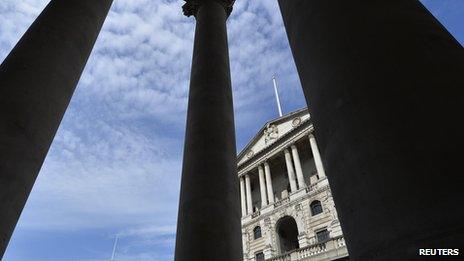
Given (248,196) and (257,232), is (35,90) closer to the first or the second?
(257,232)

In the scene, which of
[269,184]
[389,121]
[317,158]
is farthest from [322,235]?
[389,121]

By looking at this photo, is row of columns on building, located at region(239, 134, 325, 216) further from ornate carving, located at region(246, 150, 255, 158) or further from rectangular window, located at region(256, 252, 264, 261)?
rectangular window, located at region(256, 252, 264, 261)

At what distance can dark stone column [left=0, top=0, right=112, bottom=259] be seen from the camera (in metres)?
4.62

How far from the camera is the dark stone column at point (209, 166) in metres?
6.99

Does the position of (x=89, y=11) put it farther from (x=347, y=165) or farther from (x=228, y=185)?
(x=347, y=165)

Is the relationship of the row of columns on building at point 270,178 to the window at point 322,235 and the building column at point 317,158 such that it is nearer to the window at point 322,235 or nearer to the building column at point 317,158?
the building column at point 317,158

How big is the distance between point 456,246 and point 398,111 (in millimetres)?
1081

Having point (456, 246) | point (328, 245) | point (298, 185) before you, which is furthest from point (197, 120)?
point (298, 185)

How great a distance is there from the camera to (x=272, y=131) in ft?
200

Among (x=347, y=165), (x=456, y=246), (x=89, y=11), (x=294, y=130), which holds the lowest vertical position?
(x=456, y=246)

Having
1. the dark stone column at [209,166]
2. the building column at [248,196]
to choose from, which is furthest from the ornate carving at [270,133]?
the dark stone column at [209,166]

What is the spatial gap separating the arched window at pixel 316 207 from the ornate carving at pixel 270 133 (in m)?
16.7

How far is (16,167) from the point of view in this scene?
4672mm

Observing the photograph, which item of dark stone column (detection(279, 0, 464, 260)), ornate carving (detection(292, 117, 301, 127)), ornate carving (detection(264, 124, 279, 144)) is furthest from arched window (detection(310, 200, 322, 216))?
dark stone column (detection(279, 0, 464, 260))
